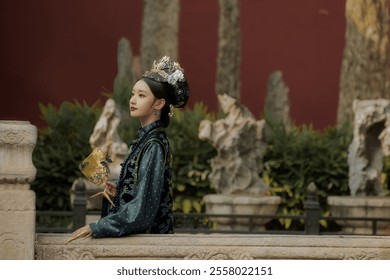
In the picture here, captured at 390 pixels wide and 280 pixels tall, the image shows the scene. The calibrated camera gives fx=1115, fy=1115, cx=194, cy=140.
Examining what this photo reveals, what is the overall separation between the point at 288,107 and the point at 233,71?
1.37 metres

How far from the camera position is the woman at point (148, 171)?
5816 millimetres

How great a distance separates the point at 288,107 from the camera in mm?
20797

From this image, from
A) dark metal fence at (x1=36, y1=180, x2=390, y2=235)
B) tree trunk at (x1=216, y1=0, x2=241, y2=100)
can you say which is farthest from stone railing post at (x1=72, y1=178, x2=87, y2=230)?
tree trunk at (x1=216, y1=0, x2=241, y2=100)

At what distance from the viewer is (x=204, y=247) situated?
5836 millimetres

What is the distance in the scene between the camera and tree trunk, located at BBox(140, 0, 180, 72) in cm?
1998

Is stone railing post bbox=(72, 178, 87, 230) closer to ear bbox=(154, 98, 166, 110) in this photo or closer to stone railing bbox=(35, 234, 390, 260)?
ear bbox=(154, 98, 166, 110)

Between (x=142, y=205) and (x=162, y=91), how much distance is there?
26.6 inches

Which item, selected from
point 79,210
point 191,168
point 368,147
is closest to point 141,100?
point 79,210

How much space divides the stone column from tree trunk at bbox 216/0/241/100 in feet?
51.8

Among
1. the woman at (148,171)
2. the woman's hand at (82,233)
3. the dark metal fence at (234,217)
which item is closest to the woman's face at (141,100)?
the woman at (148,171)

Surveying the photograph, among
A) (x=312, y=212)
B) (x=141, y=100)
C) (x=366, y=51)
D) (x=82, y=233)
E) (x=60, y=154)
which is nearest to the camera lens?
(x=82, y=233)

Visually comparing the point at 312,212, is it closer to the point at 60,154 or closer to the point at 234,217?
the point at 234,217

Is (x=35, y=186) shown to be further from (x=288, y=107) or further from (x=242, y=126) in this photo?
(x=288, y=107)

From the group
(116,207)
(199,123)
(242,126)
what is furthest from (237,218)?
(116,207)
